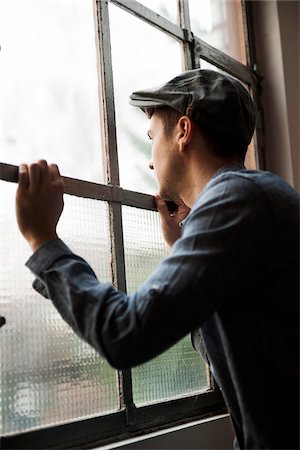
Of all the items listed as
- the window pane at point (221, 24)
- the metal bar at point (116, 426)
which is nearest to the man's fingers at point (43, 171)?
the metal bar at point (116, 426)

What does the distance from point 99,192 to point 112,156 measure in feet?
0.33

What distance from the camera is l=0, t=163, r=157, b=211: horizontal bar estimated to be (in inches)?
39.2

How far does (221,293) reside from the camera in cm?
82

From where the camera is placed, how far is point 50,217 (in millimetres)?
931

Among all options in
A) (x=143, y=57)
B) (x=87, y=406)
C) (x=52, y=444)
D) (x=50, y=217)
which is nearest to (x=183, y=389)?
(x=87, y=406)

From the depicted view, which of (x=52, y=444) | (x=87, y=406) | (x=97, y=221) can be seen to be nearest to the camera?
(x=52, y=444)

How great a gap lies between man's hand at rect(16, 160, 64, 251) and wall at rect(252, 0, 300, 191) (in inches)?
40.1

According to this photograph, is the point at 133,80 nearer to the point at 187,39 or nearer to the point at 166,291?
the point at 187,39

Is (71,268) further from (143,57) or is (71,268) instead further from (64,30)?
(143,57)

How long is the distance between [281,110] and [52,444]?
4.06ft

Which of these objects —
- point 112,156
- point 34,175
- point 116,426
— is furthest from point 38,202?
point 116,426

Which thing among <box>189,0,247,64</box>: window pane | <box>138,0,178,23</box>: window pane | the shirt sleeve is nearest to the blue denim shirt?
the shirt sleeve

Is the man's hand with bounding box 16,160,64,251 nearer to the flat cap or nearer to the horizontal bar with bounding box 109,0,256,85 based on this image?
the flat cap

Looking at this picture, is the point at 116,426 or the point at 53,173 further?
the point at 116,426
